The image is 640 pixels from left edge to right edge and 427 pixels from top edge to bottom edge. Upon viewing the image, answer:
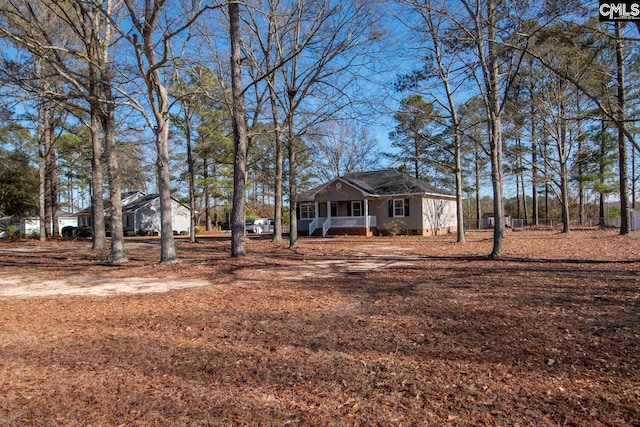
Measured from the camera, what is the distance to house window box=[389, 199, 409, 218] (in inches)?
1023

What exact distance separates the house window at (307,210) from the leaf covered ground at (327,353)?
71.2 feet

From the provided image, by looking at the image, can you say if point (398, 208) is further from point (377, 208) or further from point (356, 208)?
point (356, 208)

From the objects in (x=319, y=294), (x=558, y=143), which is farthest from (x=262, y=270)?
(x=558, y=143)

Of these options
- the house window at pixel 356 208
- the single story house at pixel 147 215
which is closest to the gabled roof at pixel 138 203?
the single story house at pixel 147 215

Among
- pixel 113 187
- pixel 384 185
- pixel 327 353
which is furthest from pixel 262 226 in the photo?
pixel 327 353

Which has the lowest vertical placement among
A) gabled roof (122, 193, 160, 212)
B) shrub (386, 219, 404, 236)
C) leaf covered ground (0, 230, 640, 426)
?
leaf covered ground (0, 230, 640, 426)

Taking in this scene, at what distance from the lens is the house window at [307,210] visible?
1164 inches

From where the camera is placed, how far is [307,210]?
29766 mm

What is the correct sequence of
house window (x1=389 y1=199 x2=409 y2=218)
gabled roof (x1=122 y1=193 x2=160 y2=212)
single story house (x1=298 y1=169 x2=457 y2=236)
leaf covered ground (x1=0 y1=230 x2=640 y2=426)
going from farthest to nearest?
gabled roof (x1=122 y1=193 x2=160 y2=212)
house window (x1=389 y1=199 x2=409 y2=218)
single story house (x1=298 y1=169 x2=457 y2=236)
leaf covered ground (x1=0 y1=230 x2=640 y2=426)

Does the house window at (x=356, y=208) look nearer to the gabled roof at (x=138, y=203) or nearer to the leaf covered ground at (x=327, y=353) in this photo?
the leaf covered ground at (x=327, y=353)

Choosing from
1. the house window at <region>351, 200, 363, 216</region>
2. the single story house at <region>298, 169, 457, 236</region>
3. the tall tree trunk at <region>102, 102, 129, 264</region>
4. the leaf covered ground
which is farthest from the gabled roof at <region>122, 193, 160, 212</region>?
the leaf covered ground

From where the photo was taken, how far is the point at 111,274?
9.59 meters

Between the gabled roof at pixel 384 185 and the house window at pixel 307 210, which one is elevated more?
the gabled roof at pixel 384 185

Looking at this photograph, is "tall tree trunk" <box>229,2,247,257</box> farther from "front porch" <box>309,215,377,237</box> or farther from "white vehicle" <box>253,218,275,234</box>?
"white vehicle" <box>253,218,275,234</box>
